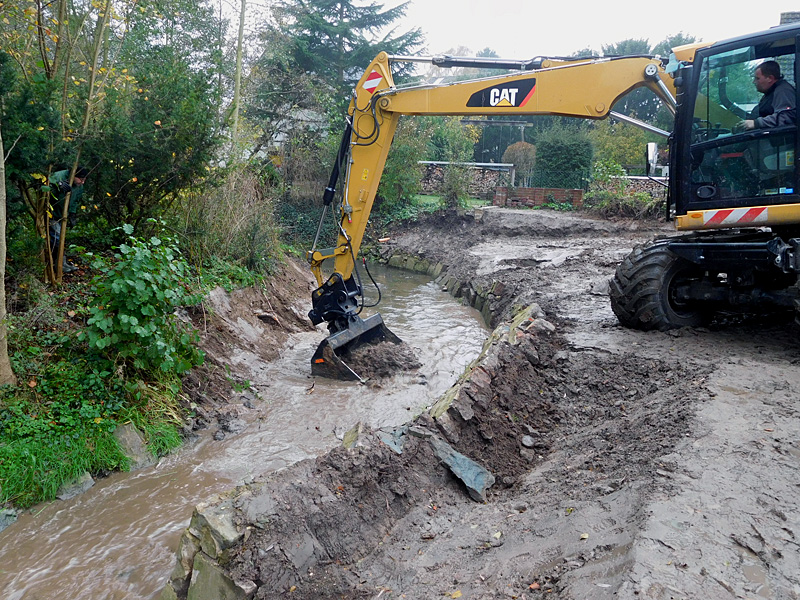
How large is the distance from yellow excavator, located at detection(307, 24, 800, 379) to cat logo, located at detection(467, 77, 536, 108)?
1 cm

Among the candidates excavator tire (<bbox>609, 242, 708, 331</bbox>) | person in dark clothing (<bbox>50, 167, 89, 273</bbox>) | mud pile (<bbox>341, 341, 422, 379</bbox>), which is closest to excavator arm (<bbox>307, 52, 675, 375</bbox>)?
mud pile (<bbox>341, 341, 422, 379</bbox>)

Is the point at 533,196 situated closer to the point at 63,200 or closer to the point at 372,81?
the point at 372,81

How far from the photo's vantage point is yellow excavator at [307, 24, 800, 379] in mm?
5695

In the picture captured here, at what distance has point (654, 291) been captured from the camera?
6.73 meters

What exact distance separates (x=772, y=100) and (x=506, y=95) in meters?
2.55

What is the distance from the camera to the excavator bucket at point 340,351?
7211mm

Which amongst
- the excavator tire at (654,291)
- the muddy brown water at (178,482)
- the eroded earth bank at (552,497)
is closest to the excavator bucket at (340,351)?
the muddy brown water at (178,482)

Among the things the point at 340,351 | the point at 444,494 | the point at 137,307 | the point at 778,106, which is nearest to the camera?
the point at 444,494

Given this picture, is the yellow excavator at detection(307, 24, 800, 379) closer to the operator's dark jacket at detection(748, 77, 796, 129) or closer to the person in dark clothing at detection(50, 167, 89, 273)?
the operator's dark jacket at detection(748, 77, 796, 129)

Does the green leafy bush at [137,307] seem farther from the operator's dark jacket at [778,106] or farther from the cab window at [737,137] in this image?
the operator's dark jacket at [778,106]

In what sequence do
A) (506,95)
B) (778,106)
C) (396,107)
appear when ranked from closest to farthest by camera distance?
(778,106) < (506,95) < (396,107)

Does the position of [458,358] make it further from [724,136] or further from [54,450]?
[54,450]

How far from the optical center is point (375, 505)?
383cm

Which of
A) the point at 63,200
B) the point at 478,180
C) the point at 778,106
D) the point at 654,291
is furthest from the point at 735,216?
the point at 478,180
